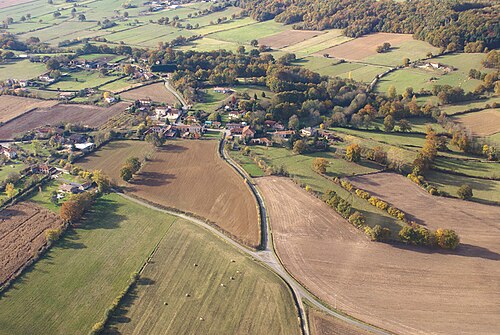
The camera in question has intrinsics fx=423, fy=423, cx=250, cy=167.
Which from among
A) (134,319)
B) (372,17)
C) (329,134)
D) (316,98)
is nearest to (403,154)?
(329,134)

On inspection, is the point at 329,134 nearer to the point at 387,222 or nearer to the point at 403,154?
the point at 403,154

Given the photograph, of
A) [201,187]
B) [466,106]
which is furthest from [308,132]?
[466,106]

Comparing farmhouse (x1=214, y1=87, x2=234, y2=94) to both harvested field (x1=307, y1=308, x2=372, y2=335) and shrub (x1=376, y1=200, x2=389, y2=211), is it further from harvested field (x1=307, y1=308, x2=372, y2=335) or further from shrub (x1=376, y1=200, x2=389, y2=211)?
harvested field (x1=307, y1=308, x2=372, y2=335)

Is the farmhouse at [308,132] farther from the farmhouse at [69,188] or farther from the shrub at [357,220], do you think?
the farmhouse at [69,188]

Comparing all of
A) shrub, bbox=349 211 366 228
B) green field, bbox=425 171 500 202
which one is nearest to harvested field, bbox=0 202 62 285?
shrub, bbox=349 211 366 228

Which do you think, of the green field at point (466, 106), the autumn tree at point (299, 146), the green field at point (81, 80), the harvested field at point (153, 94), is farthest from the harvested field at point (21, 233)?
the green field at point (466, 106)

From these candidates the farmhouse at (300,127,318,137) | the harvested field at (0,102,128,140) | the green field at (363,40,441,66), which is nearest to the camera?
the farmhouse at (300,127,318,137)

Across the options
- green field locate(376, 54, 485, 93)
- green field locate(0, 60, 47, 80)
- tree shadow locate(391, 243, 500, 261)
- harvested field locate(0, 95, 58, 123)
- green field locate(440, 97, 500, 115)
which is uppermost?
green field locate(0, 60, 47, 80)
